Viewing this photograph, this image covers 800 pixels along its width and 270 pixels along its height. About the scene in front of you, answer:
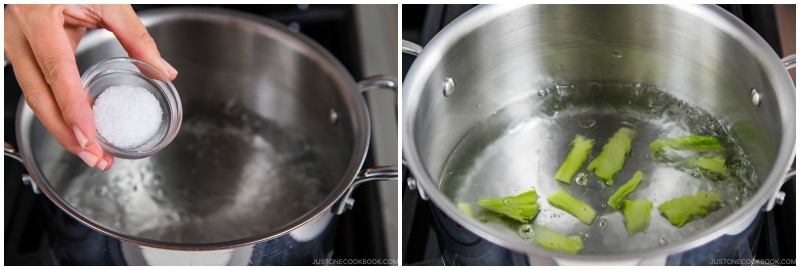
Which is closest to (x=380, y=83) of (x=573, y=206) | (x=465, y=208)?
(x=465, y=208)

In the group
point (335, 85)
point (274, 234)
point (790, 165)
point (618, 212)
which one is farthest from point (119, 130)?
point (790, 165)

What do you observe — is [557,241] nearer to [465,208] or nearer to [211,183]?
[465,208]

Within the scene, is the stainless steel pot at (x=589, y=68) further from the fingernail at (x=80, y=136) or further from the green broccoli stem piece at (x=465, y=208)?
the fingernail at (x=80, y=136)

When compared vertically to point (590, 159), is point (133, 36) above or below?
above

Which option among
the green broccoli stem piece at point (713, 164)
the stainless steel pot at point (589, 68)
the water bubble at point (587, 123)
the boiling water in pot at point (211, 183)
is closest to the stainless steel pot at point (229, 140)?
the boiling water in pot at point (211, 183)

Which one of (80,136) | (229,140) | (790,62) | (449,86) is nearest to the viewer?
(80,136)

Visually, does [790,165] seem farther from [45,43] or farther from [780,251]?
[45,43]
